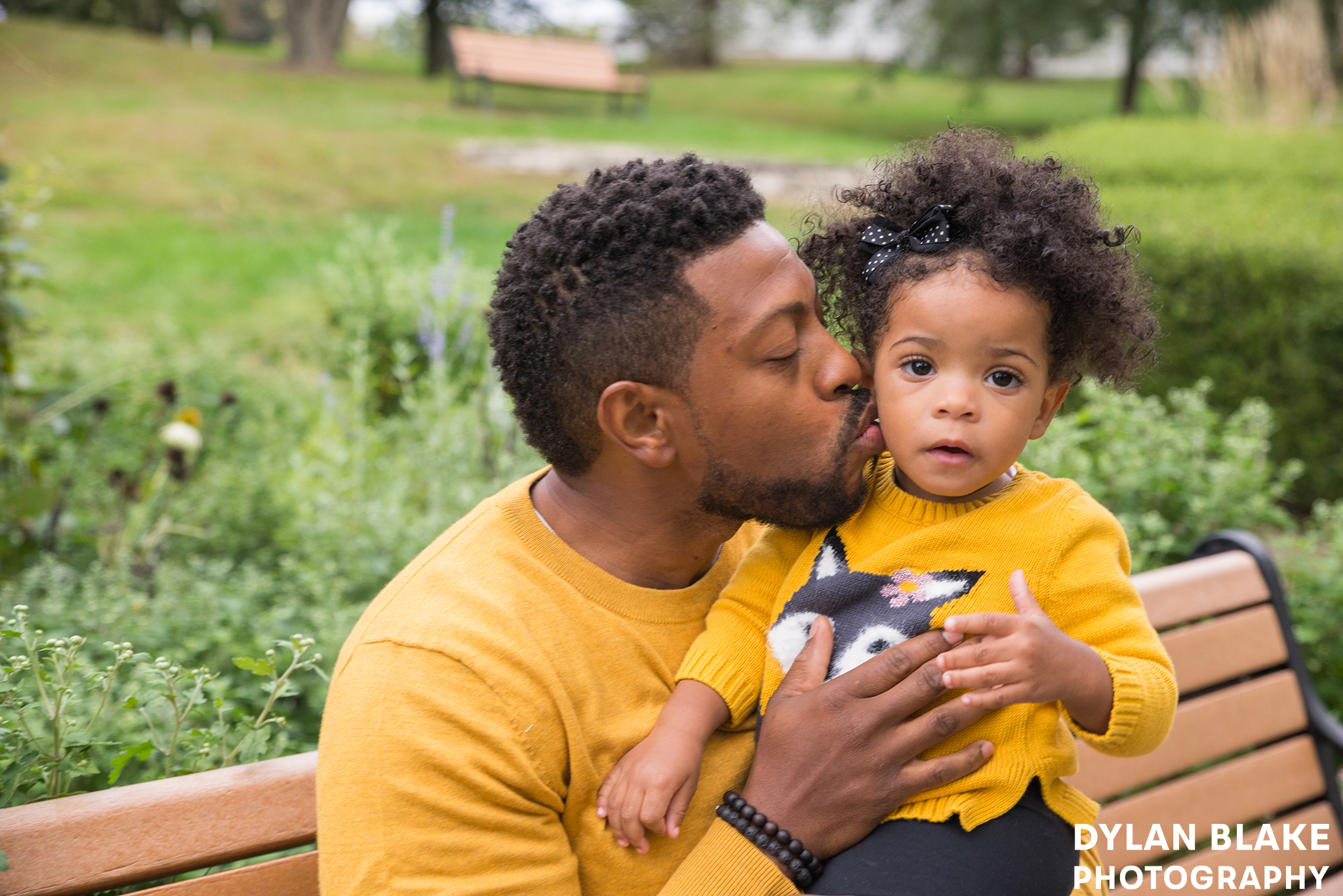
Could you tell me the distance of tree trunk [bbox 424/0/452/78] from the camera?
20.1 meters

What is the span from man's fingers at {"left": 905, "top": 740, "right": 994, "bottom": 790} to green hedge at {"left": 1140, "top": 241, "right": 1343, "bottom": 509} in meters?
3.93

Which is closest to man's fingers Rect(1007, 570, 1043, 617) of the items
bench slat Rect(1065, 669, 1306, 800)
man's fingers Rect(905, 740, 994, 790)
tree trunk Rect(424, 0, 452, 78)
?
man's fingers Rect(905, 740, 994, 790)

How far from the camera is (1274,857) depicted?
2.61 m

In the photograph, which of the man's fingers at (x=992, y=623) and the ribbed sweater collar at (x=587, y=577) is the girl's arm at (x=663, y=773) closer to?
the ribbed sweater collar at (x=587, y=577)

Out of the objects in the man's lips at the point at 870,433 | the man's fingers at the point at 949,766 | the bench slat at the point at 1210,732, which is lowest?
the bench slat at the point at 1210,732

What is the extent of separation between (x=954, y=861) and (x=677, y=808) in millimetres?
414

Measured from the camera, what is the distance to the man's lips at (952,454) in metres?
1.65

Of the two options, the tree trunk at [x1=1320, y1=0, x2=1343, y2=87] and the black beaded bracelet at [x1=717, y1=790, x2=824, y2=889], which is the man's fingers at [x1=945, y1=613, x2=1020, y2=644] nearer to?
the black beaded bracelet at [x1=717, y1=790, x2=824, y2=889]

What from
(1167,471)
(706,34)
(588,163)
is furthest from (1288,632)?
(706,34)

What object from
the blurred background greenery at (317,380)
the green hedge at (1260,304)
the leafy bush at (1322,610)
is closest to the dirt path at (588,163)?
the blurred background greenery at (317,380)

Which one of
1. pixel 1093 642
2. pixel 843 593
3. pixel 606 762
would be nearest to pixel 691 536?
pixel 843 593

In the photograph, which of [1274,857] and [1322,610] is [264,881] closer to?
[1274,857]

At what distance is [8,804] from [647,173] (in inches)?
55.2

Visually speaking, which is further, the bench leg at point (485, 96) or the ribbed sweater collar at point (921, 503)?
the bench leg at point (485, 96)
